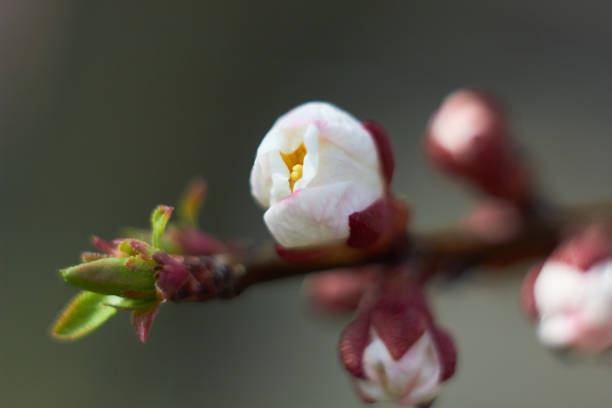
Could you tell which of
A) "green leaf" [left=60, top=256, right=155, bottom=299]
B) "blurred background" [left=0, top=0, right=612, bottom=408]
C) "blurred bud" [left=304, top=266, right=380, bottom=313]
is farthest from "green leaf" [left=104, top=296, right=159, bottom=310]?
"blurred background" [left=0, top=0, right=612, bottom=408]

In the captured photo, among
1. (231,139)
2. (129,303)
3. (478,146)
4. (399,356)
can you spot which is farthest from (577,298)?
(231,139)

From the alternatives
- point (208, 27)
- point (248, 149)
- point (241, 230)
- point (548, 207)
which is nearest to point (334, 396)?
point (241, 230)

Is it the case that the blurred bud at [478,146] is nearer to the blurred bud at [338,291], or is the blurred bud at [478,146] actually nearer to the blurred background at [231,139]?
the blurred bud at [338,291]

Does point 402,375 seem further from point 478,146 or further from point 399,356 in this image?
point 478,146

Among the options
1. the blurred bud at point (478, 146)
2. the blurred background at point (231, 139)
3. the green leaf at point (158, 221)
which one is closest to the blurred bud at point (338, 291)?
the blurred bud at point (478, 146)

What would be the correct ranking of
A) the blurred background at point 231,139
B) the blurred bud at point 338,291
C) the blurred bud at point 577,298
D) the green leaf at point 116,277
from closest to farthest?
the green leaf at point 116,277
the blurred bud at point 577,298
the blurred bud at point 338,291
the blurred background at point 231,139

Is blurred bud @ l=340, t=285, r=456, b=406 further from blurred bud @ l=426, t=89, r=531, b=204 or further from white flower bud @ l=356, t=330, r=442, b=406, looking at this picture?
blurred bud @ l=426, t=89, r=531, b=204
